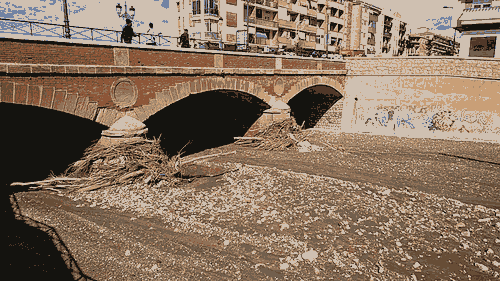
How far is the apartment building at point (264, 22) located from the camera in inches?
1325

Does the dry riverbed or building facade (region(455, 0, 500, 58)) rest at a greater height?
building facade (region(455, 0, 500, 58))

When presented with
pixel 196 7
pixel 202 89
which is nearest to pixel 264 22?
pixel 196 7

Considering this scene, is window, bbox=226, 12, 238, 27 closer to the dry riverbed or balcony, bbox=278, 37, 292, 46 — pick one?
balcony, bbox=278, 37, 292, 46

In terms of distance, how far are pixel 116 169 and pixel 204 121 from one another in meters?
11.0

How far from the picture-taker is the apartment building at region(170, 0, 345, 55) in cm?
3366

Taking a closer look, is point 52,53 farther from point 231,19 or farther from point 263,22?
point 263,22

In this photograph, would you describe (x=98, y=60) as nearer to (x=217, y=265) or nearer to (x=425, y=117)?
(x=217, y=265)

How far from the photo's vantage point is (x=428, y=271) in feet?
21.3

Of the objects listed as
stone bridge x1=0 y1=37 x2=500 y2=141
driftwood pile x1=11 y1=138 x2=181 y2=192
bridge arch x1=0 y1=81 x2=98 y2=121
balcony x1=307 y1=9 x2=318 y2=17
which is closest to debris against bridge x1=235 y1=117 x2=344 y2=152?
stone bridge x1=0 y1=37 x2=500 y2=141

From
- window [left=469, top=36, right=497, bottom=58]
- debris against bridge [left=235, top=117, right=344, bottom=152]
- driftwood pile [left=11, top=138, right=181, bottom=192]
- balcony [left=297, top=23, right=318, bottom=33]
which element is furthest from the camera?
balcony [left=297, top=23, right=318, bottom=33]

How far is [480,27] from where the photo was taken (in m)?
30.2

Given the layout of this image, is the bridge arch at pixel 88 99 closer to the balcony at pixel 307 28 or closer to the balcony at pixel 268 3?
the balcony at pixel 268 3

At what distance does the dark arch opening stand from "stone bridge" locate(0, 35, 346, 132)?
8.39 metres

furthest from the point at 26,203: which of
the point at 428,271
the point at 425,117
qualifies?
the point at 425,117
